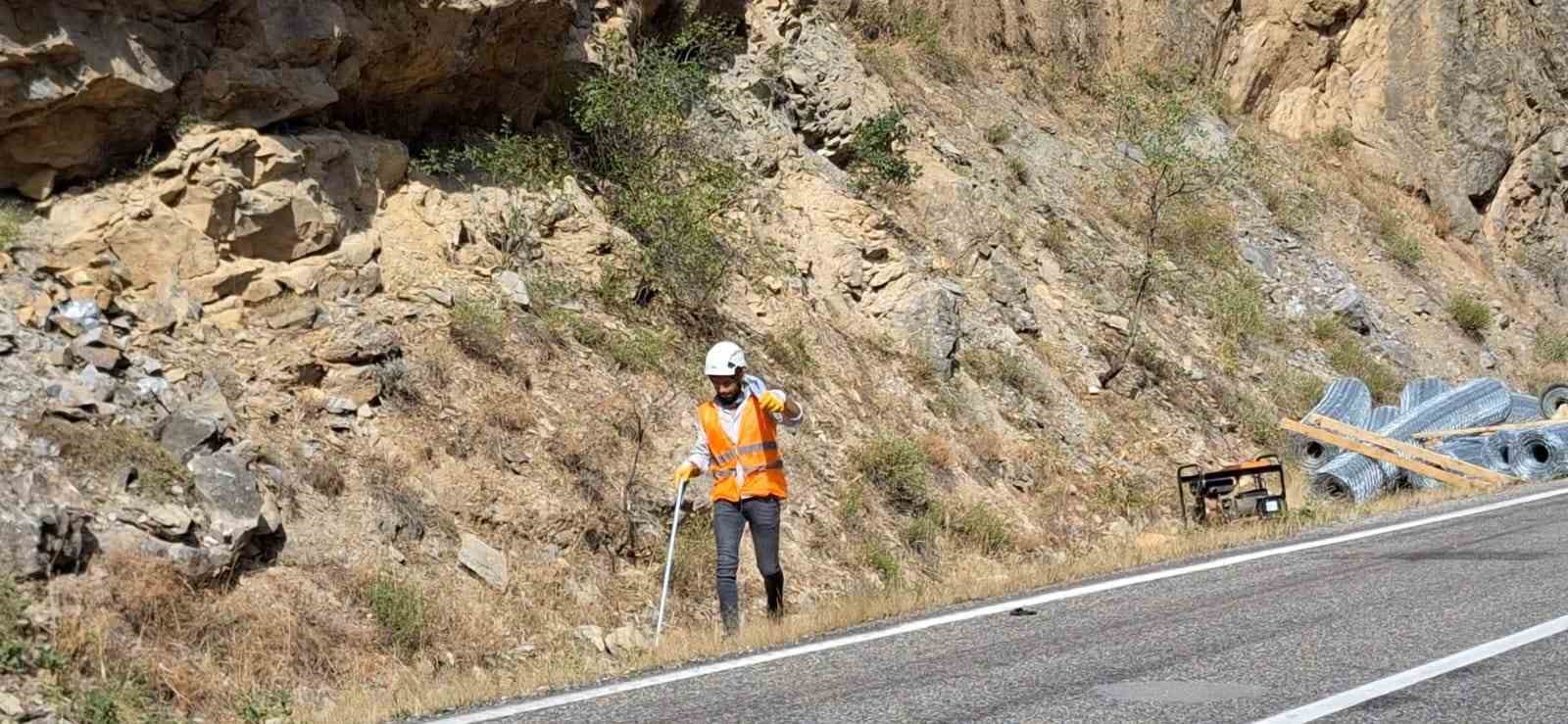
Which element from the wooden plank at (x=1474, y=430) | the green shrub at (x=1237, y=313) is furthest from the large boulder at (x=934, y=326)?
the green shrub at (x=1237, y=313)

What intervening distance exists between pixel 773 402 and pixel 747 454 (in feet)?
1.33

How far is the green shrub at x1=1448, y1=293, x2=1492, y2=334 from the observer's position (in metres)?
26.8

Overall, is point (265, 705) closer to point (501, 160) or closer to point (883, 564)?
point (883, 564)

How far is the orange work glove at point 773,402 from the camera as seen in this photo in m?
8.43

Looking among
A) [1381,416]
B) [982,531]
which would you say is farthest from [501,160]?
[1381,416]

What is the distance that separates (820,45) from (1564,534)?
11903 mm

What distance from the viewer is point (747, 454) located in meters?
8.67

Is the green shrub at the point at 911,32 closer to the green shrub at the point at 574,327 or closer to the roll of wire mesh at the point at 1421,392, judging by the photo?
the roll of wire mesh at the point at 1421,392

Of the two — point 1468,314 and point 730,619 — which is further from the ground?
point 1468,314

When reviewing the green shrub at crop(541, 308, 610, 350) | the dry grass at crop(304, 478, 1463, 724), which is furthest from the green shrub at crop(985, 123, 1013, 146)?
the dry grass at crop(304, 478, 1463, 724)

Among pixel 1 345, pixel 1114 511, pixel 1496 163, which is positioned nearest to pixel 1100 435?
pixel 1114 511

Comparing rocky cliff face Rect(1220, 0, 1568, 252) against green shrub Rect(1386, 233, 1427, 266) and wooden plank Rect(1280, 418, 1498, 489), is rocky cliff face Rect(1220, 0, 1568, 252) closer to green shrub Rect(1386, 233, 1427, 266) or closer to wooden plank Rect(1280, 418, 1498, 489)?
green shrub Rect(1386, 233, 1427, 266)

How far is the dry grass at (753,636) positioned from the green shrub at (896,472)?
2.67 m

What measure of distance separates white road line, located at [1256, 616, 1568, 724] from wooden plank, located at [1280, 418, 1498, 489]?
872cm
